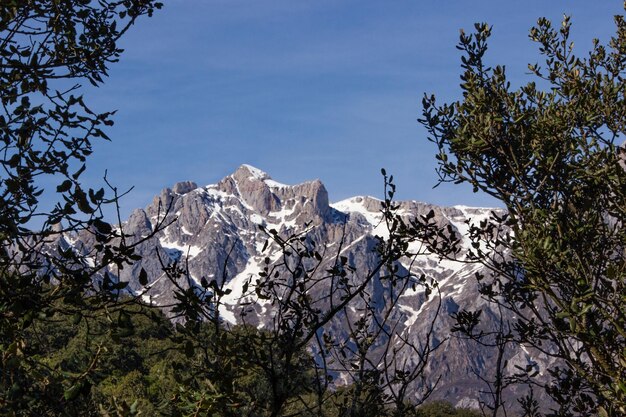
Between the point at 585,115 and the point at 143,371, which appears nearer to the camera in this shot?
the point at 585,115

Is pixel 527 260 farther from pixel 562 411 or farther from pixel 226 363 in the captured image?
pixel 226 363

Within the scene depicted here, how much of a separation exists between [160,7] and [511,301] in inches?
241

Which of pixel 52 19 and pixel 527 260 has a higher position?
pixel 52 19

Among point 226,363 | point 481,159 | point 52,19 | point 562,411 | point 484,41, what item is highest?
point 484,41

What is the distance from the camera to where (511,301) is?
32.0ft

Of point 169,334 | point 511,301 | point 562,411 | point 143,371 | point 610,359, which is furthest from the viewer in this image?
point 143,371

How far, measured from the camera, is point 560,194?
896cm

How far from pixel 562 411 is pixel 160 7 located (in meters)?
7.05

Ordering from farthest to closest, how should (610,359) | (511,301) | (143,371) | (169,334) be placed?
(143,371) < (511,301) < (610,359) < (169,334)

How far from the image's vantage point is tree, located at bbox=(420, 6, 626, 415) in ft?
24.5

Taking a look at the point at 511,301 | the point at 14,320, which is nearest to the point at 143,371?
the point at 511,301

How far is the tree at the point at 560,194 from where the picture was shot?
24.5 feet

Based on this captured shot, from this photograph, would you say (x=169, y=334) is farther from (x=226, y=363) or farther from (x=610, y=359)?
(x=610, y=359)

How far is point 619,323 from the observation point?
7223 mm
